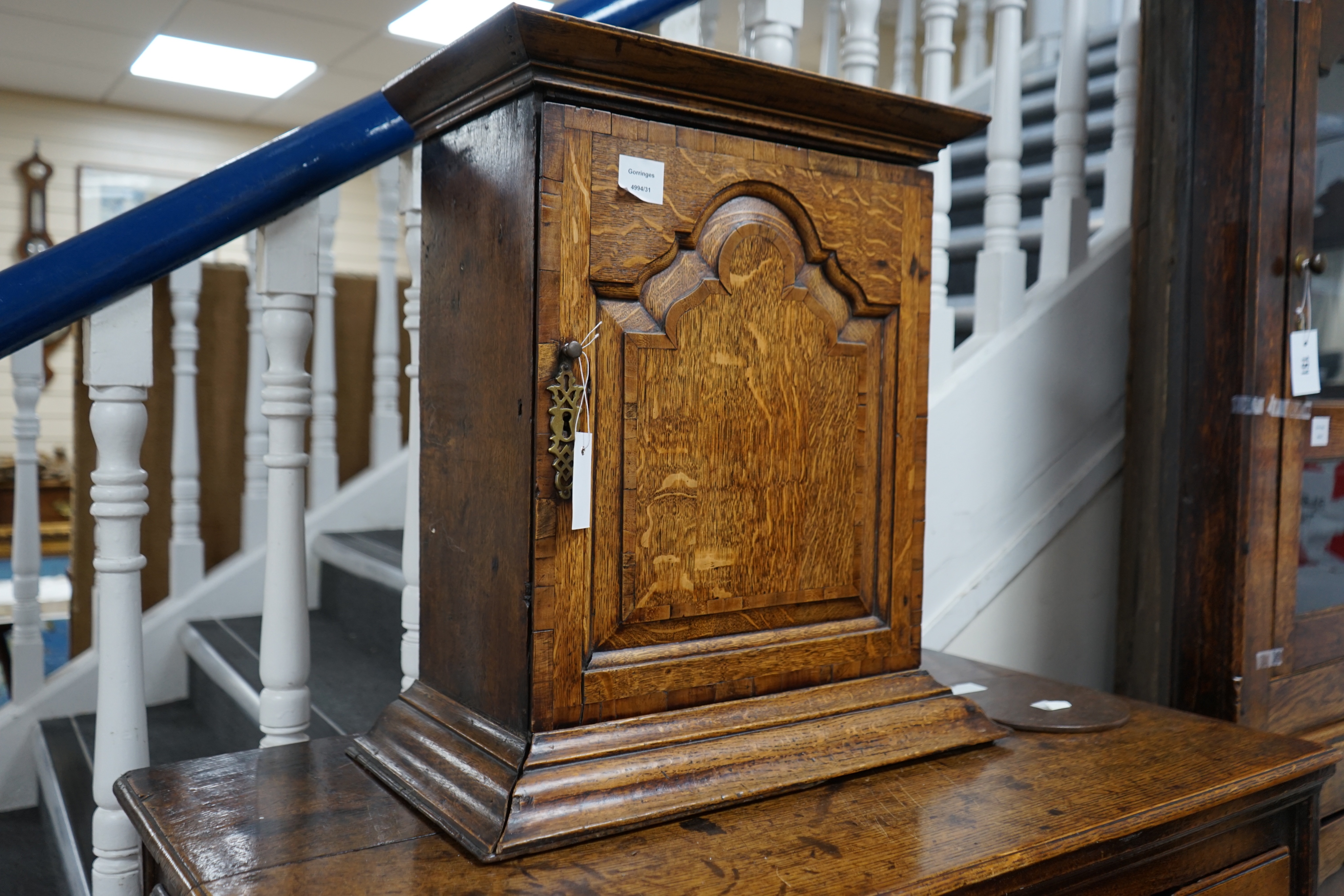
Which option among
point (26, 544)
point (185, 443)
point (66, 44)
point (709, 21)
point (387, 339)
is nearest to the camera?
point (709, 21)

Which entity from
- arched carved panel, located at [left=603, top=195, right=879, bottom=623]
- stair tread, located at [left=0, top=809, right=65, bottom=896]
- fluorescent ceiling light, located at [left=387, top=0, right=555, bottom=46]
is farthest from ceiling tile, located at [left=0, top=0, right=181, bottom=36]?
arched carved panel, located at [left=603, top=195, right=879, bottom=623]

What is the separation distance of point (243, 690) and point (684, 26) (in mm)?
1221

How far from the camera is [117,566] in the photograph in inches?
38.9

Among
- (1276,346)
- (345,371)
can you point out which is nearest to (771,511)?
(1276,346)

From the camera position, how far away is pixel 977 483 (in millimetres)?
1522

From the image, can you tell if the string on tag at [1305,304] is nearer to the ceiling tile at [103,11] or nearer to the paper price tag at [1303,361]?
the paper price tag at [1303,361]

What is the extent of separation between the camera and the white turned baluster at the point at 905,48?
8.10ft

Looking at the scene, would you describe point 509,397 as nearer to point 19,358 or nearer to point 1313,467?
point 1313,467

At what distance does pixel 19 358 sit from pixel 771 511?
150 centimetres

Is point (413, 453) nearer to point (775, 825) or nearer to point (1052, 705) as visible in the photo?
point (775, 825)

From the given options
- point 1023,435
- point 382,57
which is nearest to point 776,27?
point 1023,435

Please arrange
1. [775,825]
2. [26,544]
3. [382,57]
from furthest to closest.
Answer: [382,57] → [26,544] → [775,825]

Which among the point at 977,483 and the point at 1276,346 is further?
the point at 977,483

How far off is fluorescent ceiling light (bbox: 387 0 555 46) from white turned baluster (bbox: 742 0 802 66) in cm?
372
